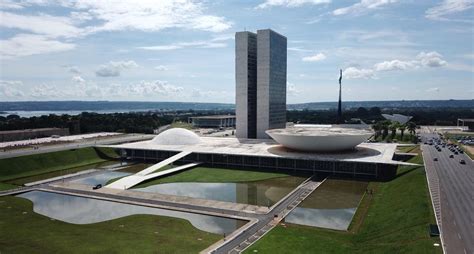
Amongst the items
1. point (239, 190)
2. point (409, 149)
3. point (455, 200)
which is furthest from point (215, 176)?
point (409, 149)

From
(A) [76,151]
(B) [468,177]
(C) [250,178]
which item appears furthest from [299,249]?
(A) [76,151]

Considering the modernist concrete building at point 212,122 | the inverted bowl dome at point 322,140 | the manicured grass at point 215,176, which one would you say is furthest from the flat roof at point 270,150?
the modernist concrete building at point 212,122

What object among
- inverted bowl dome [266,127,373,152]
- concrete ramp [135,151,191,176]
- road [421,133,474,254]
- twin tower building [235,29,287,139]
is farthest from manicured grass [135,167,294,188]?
twin tower building [235,29,287,139]

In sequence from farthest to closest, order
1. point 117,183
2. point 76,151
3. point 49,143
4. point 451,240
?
point 49,143 → point 76,151 → point 117,183 → point 451,240

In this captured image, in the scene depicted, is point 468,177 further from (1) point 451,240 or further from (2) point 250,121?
(2) point 250,121

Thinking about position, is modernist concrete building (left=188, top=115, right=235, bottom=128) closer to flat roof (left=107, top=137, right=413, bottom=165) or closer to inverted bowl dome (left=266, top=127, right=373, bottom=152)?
flat roof (left=107, top=137, right=413, bottom=165)

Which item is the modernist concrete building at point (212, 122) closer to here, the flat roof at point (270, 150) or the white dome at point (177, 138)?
the flat roof at point (270, 150)
